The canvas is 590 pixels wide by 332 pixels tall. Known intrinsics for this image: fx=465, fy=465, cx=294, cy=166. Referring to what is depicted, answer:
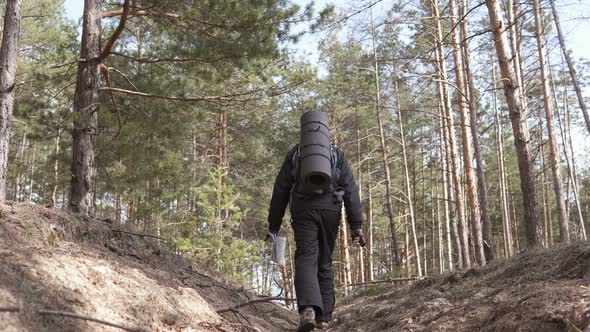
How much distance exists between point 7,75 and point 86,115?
3.73 feet

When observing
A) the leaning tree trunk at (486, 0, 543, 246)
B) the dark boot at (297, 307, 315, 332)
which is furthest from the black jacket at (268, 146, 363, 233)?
the leaning tree trunk at (486, 0, 543, 246)

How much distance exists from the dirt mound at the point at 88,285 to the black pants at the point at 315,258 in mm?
488

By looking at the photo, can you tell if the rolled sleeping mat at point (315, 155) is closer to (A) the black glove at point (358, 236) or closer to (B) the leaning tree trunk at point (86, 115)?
(A) the black glove at point (358, 236)

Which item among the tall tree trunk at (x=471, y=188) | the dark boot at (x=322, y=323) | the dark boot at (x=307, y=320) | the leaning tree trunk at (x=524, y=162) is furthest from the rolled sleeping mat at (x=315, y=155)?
the tall tree trunk at (x=471, y=188)

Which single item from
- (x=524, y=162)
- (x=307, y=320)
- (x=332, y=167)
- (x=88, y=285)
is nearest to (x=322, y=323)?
(x=307, y=320)

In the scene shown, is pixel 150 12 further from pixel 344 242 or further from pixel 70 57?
pixel 344 242

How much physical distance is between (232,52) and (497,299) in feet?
18.0

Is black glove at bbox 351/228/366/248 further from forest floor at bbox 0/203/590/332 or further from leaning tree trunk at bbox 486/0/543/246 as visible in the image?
leaning tree trunk at bbox 486/0/543/246

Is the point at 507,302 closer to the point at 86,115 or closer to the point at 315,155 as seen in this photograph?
the point at 315,155

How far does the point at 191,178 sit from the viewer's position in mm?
11586

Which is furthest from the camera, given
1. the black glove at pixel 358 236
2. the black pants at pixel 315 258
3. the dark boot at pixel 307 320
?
the black glove at pixel 358 236

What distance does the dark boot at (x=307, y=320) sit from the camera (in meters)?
3.88

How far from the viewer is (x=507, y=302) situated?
272 centimetres

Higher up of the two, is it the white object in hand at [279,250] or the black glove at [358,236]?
the black glove at [358,236]
